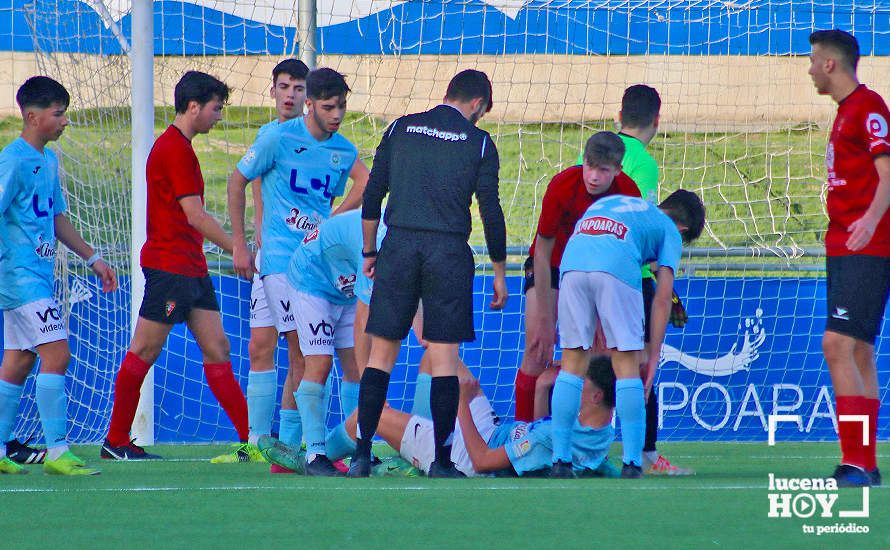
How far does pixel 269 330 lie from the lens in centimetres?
698

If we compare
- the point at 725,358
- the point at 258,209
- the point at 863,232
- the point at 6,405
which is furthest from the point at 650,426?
the point at 6,405

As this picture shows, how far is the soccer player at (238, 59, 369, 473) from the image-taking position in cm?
677

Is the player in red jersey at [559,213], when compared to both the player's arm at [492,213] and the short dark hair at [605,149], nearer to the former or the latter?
the short dark hair at [605,149]

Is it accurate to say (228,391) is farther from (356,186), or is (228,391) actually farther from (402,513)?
(402,513)

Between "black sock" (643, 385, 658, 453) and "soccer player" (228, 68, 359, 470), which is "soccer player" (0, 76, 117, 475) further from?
"black sock" (643, 385, 658, 453)

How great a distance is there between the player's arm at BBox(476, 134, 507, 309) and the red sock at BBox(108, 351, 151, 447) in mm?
2385

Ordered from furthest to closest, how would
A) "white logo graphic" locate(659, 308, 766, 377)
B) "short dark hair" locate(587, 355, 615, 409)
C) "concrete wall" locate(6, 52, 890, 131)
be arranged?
"concrete wall" locate(6, 52, 890, 131), "white logo graphic" locate(659, 308, 766, 377), "short dark hair" locate(587, 355, 615, 409)

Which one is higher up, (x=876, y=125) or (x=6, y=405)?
(x=876, y=125)

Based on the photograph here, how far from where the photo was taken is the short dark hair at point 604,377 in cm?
572

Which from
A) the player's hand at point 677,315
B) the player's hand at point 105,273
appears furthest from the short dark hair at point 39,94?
the player's hand at point 677,315

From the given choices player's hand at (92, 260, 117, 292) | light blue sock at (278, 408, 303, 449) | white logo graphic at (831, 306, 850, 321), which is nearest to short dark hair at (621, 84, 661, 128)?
white logo graphic at (831, 306, 850, 321)

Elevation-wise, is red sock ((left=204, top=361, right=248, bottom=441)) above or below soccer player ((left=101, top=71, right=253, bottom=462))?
below

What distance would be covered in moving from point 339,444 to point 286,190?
4.63 ft

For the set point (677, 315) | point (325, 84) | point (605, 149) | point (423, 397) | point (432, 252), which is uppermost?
point (325, 84)
